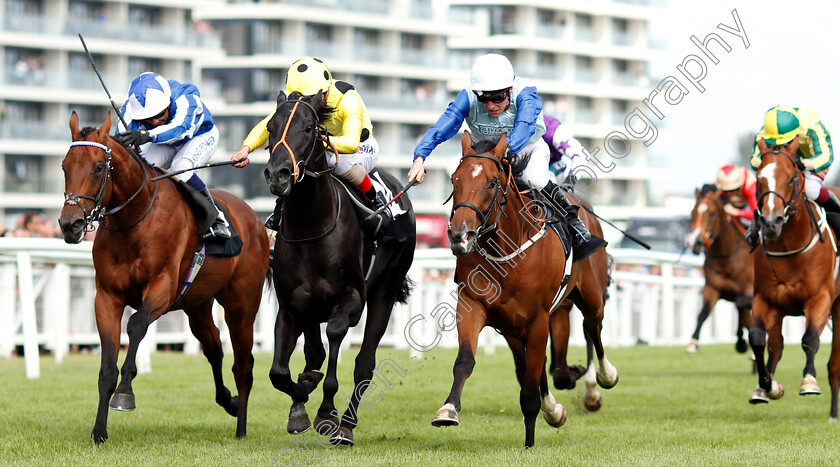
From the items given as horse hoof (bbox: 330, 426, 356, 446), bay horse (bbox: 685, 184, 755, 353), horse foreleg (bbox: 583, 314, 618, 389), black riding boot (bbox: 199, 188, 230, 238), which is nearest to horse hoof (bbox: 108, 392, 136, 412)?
horse hoof (bbox: 330, 426, 356, 446)

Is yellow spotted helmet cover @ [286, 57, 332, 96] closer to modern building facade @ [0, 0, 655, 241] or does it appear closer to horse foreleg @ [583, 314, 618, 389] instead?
horse foreleg @ [583, 314, 618, 389]

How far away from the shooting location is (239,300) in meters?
7.72

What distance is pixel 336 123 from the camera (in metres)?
6.84

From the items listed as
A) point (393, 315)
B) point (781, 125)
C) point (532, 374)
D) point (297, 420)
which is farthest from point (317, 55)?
point (532, 374)

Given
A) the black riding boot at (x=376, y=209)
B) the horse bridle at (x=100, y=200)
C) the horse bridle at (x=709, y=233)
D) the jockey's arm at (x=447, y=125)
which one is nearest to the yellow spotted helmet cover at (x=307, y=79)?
the jockey's arm at (x=447, y=125)

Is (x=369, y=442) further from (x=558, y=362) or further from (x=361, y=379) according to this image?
(x=558, y=362)

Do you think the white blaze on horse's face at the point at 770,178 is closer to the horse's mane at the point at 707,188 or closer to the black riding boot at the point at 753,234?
the black riding boot at the point at 753,234

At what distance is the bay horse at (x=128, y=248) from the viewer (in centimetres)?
629

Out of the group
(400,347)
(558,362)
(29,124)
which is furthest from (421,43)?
(558,362)

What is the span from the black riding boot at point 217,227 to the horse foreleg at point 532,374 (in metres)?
2.29

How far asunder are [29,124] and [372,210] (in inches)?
1492

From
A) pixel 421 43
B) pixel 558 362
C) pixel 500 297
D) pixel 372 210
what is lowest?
pixel 558 362

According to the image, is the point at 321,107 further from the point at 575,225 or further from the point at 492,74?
the point at 575,225

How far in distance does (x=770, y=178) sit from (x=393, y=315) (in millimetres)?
7202
